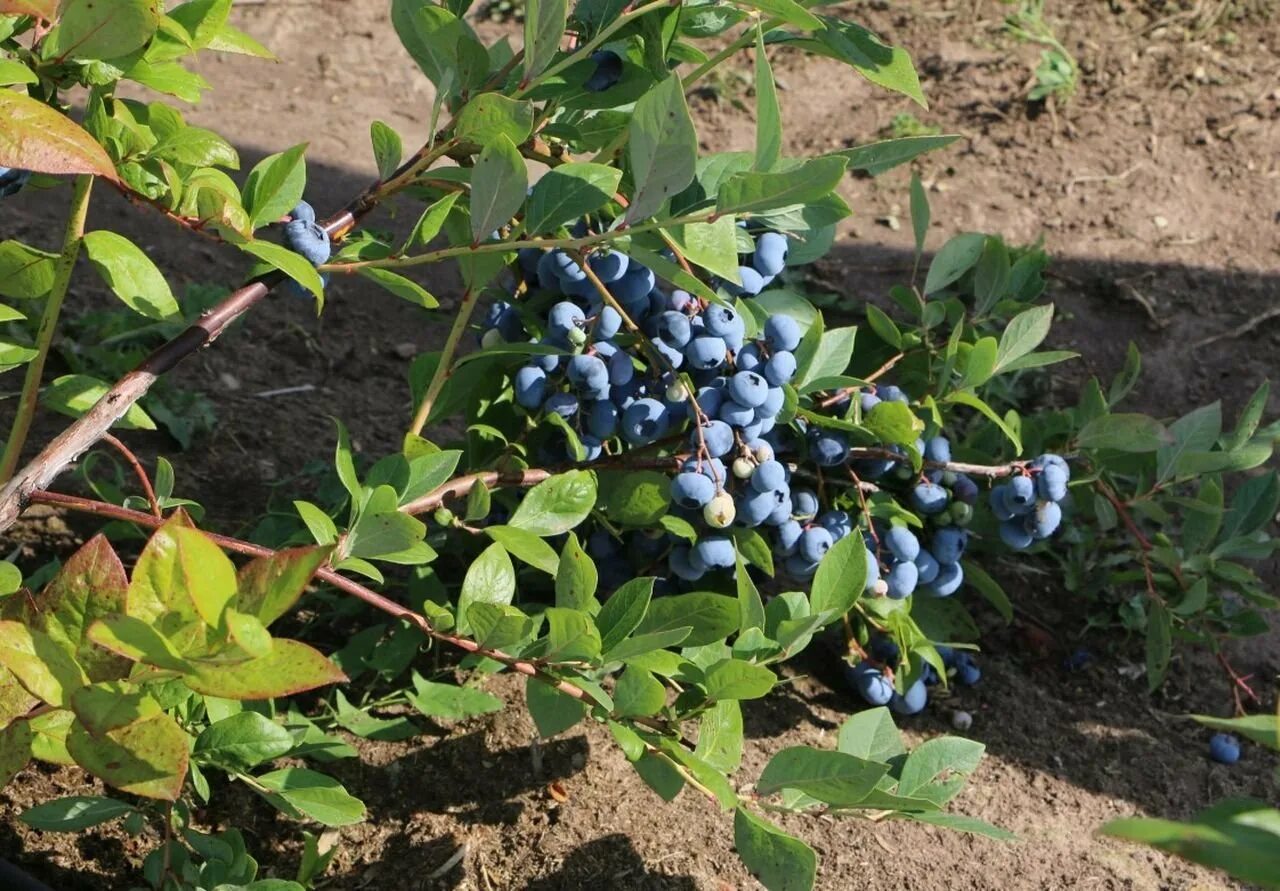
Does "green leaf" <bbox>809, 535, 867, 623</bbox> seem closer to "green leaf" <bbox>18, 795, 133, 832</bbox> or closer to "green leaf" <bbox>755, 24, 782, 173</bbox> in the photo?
"green leaf" <bbox>755, 24, 782, 173</bbox>

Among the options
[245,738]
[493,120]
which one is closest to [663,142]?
[493,120]

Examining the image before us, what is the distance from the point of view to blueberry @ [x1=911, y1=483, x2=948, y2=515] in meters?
1.47

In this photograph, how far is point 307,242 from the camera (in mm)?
1112

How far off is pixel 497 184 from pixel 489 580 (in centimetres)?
37

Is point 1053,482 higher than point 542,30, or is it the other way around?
point 542,30

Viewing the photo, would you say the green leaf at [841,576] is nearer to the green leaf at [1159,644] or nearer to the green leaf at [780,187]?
the green leaf at [780,187]

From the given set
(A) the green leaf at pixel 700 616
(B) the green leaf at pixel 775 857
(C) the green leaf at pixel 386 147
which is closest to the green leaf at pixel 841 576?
(A) the green leaf at pixel 700 616

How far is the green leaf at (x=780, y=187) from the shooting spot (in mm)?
895

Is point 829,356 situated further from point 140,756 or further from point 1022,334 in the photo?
point 140,756

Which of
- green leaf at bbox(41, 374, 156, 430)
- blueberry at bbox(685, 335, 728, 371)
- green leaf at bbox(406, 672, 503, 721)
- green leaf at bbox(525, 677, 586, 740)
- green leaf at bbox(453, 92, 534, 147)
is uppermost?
green leaf at bbox(453, 92, 534, 147)

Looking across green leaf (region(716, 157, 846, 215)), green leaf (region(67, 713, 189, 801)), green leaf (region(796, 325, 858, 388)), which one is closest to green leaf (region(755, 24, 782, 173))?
green leaf (region(716, 157, 846, 215))

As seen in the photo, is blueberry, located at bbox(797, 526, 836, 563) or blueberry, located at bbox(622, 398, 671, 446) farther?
blueberry, located at bbox(797, 526, 836, 563)

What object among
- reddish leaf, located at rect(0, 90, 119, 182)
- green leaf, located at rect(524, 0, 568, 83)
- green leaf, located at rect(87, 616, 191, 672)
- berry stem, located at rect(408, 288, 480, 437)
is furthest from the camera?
berry stem, located at rect(408, 288, 480, 437)

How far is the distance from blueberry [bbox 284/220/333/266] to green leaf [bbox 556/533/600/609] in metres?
0.32
